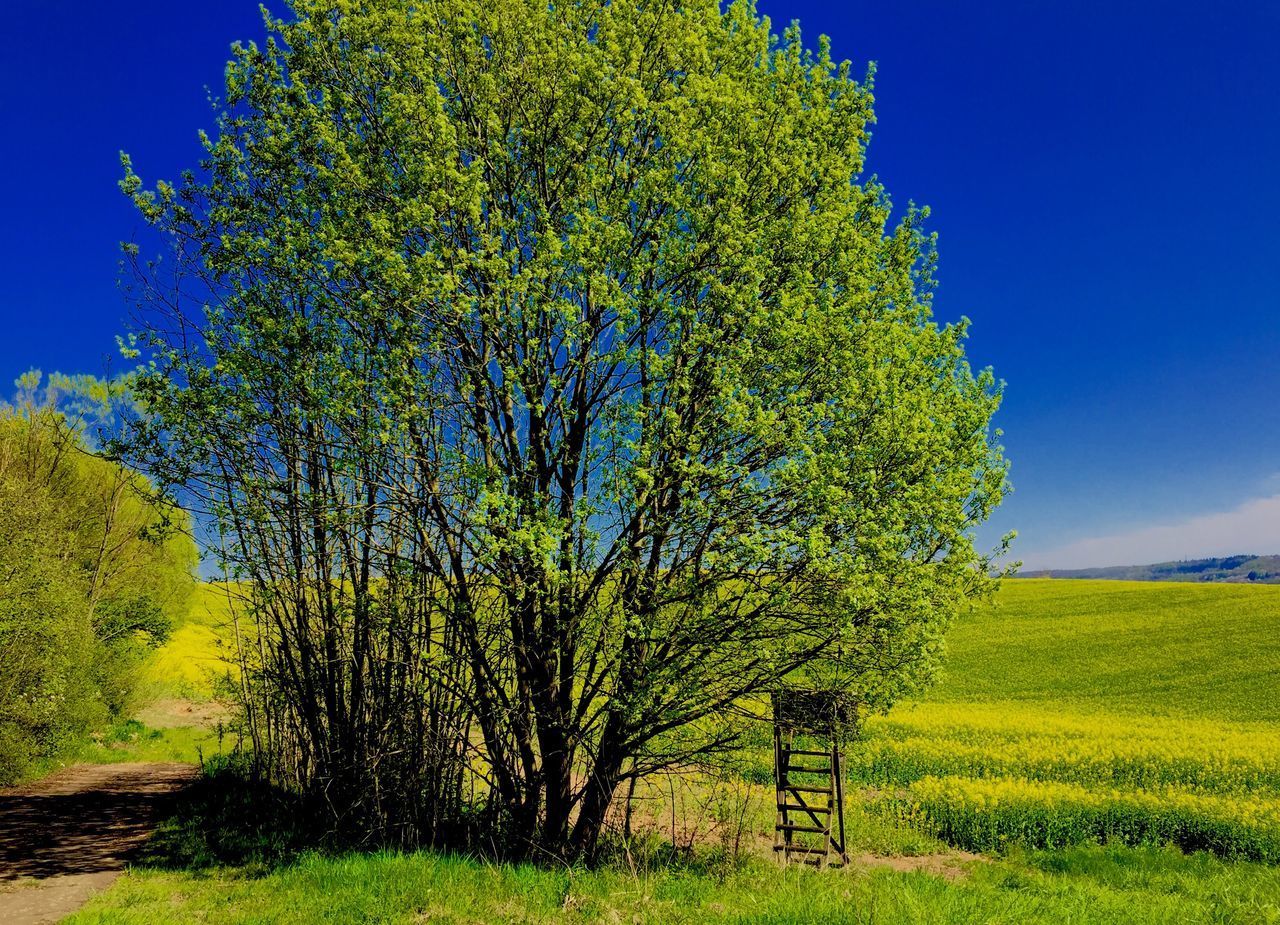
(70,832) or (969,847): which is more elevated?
(70,832)

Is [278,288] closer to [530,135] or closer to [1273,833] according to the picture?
[530,135]

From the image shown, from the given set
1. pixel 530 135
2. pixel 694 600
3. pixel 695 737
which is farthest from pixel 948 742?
pixel 530 135

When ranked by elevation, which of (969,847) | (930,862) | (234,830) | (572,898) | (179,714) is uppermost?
(572,898)

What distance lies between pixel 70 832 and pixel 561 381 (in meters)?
12.2

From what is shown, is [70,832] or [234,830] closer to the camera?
[234,830]

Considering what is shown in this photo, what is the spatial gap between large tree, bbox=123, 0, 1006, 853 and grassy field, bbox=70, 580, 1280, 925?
2.08 m

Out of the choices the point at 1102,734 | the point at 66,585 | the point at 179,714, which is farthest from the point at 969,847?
the point at 179,714

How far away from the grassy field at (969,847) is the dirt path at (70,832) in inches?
30.1

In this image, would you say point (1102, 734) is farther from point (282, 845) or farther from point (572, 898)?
point (282, 845)

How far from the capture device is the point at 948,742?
2494 cm

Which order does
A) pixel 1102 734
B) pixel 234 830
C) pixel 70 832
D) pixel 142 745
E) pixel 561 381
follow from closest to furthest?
1. pixel 561 381
2. pixel 234 830
3. pixel 70 832
4. pixel 1102 734
5. pixel 142 745

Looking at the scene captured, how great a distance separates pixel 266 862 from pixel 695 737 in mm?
6491

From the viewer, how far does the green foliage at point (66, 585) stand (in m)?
17.6

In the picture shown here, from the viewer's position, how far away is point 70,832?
13.3m
